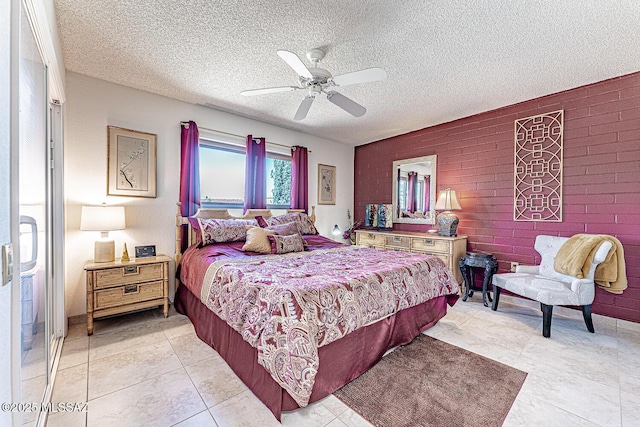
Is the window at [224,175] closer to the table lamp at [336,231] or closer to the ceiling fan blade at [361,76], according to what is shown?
the table lamp at [336,231]

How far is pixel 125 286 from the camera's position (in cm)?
275

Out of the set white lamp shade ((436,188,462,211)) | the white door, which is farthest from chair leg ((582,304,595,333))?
the white door

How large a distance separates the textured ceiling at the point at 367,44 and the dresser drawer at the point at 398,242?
208cm

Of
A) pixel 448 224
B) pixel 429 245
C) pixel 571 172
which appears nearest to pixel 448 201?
pixel 448 224

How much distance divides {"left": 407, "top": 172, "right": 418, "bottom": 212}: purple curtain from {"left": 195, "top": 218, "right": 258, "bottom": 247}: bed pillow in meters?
2.97

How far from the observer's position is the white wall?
284 centimetres

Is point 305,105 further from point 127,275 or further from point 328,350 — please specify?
point 127,275

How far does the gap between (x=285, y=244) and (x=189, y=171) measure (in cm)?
165

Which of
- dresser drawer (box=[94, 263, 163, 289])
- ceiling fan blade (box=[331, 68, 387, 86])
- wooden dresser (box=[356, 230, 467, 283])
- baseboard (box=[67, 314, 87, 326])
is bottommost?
baseboard (box=[67, 314, 87, 326])

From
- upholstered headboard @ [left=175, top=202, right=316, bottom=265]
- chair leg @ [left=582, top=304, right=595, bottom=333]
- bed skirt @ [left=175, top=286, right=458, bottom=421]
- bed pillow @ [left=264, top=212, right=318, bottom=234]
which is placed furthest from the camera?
bed pillow @ [left=264, top=212, right=318, bottom=234]

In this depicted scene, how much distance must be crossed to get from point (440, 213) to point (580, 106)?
2070 mm

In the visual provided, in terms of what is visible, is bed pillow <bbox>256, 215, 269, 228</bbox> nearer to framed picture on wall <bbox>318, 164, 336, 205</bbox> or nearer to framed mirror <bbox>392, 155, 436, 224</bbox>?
framed picture on wall <bbox>318, 164, 336, 205</bbox>

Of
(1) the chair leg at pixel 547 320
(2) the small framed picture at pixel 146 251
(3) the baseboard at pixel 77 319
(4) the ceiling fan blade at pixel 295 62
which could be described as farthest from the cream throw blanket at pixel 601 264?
(3) the baseboard at pixel 77 319

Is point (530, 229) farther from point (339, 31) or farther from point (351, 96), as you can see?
point (339, 31)
